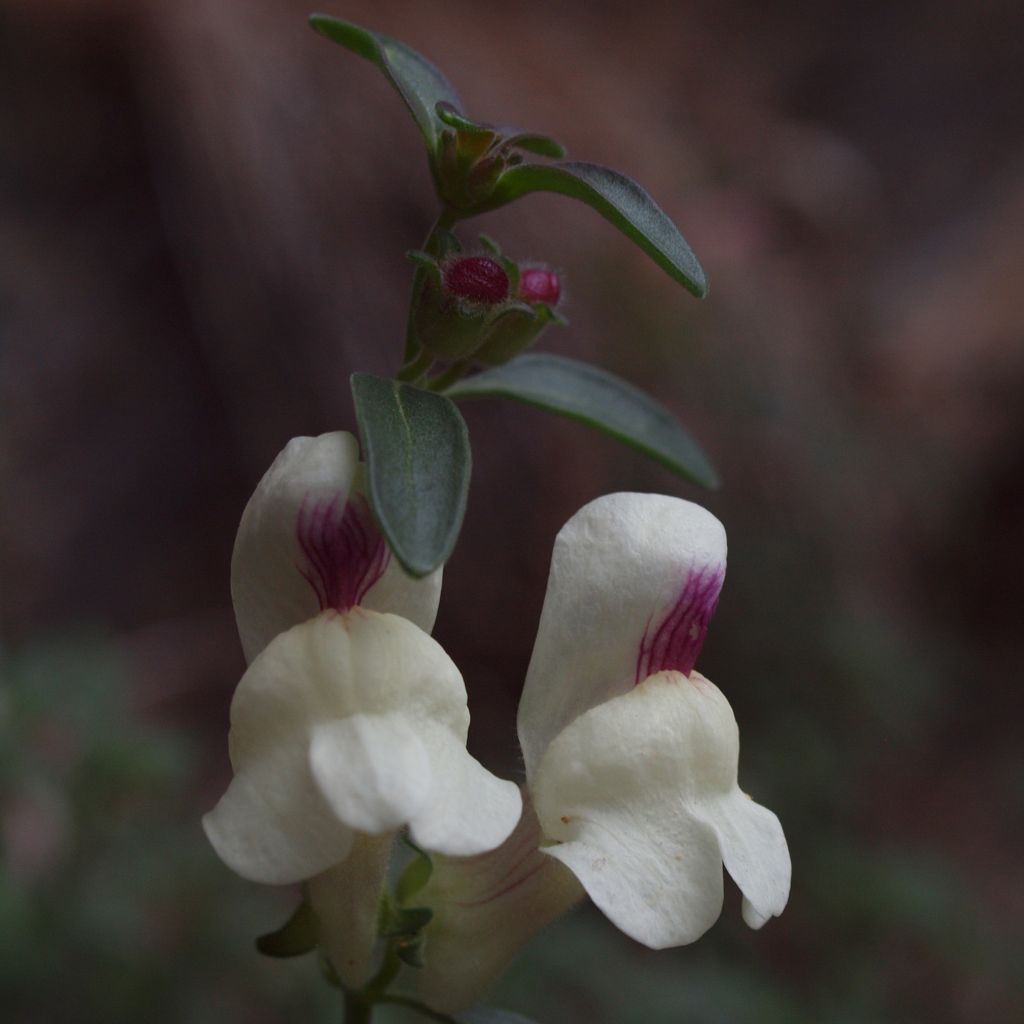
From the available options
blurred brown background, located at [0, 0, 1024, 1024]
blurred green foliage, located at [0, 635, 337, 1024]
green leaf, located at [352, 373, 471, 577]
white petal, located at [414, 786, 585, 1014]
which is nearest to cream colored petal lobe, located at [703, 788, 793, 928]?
white petal, located at [414, 786, 585, 1014]

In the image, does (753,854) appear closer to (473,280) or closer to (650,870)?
(650,870)

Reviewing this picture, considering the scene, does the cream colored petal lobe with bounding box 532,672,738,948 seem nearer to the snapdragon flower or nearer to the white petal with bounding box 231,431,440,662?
the snapdragon flower

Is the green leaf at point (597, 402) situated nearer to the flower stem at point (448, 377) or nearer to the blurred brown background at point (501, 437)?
the flower stem at point (448, 377)

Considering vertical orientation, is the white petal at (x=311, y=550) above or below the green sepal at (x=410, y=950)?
above

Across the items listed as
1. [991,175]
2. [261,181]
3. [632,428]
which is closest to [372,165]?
[261,181]

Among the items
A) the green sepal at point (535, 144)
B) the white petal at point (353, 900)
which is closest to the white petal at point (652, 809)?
the white petal at point (353, 900)
